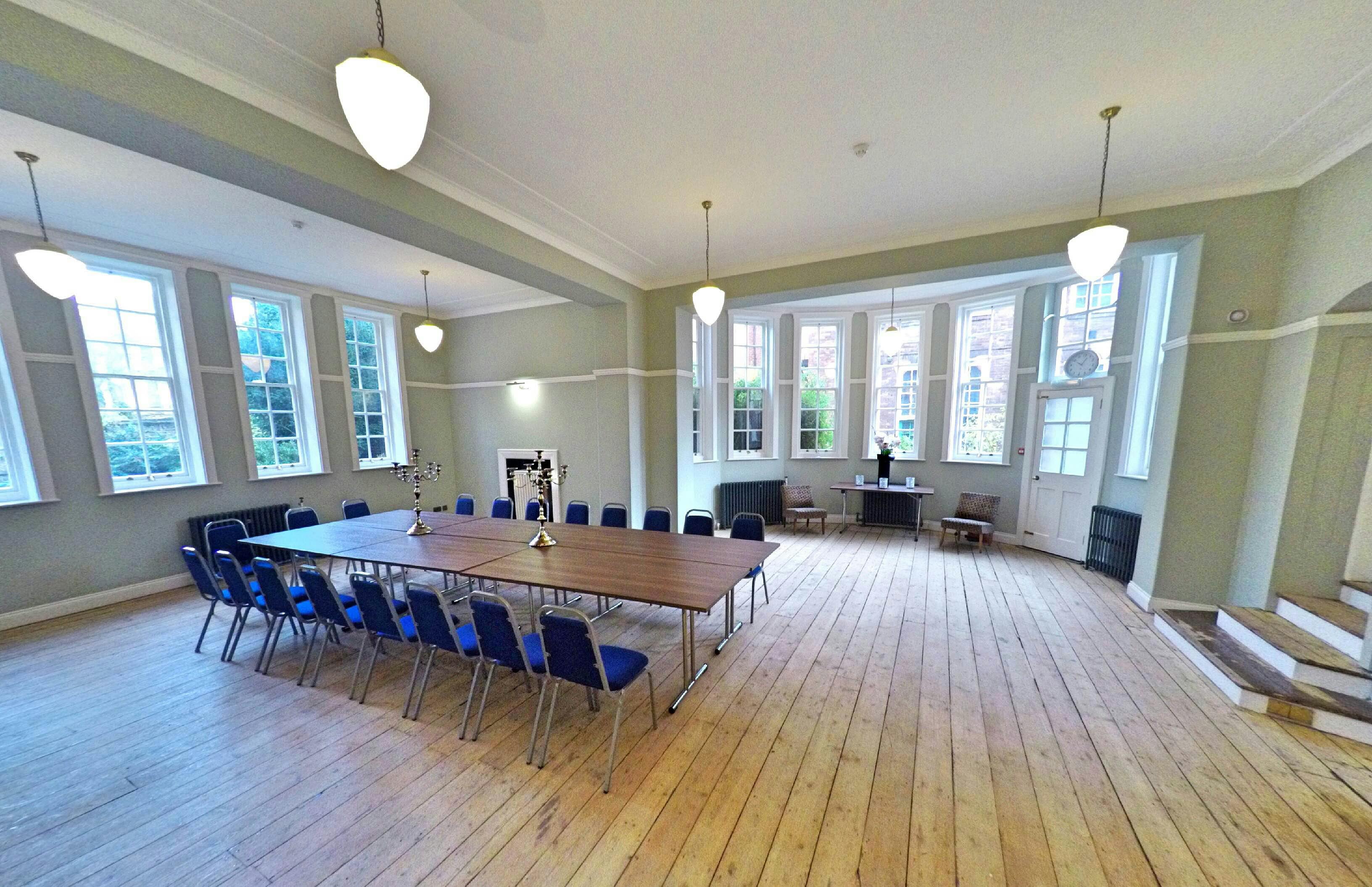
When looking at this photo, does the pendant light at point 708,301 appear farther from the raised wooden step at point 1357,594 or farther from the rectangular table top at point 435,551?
the raised wooden step at point 1357,594

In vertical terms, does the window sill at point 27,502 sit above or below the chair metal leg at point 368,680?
above

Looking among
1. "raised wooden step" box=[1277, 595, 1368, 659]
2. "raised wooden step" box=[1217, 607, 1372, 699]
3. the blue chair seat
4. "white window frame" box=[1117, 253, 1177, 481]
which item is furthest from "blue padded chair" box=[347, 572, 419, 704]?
"white window frame" box=[1117, 253, 1177, 481]

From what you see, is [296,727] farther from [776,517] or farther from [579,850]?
[776,517]

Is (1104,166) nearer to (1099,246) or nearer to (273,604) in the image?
(1099,246)

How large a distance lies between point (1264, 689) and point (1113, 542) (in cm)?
247

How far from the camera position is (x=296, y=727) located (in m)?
2.43

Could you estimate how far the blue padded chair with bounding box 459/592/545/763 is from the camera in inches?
84.0

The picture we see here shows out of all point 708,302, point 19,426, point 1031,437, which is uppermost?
point 708,302

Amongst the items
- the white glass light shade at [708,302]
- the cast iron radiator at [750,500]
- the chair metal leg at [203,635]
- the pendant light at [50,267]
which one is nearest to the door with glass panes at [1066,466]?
the cast iron radiator at [750,500]

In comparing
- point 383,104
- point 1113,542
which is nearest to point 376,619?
point 383,104

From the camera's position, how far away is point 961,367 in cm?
633

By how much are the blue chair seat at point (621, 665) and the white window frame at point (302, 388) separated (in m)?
5.34

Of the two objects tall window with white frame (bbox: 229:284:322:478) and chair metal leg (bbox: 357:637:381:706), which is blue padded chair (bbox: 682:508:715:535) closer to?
chair metal leg (bbox: 357:637:381:706)

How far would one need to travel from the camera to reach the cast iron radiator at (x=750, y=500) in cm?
683
